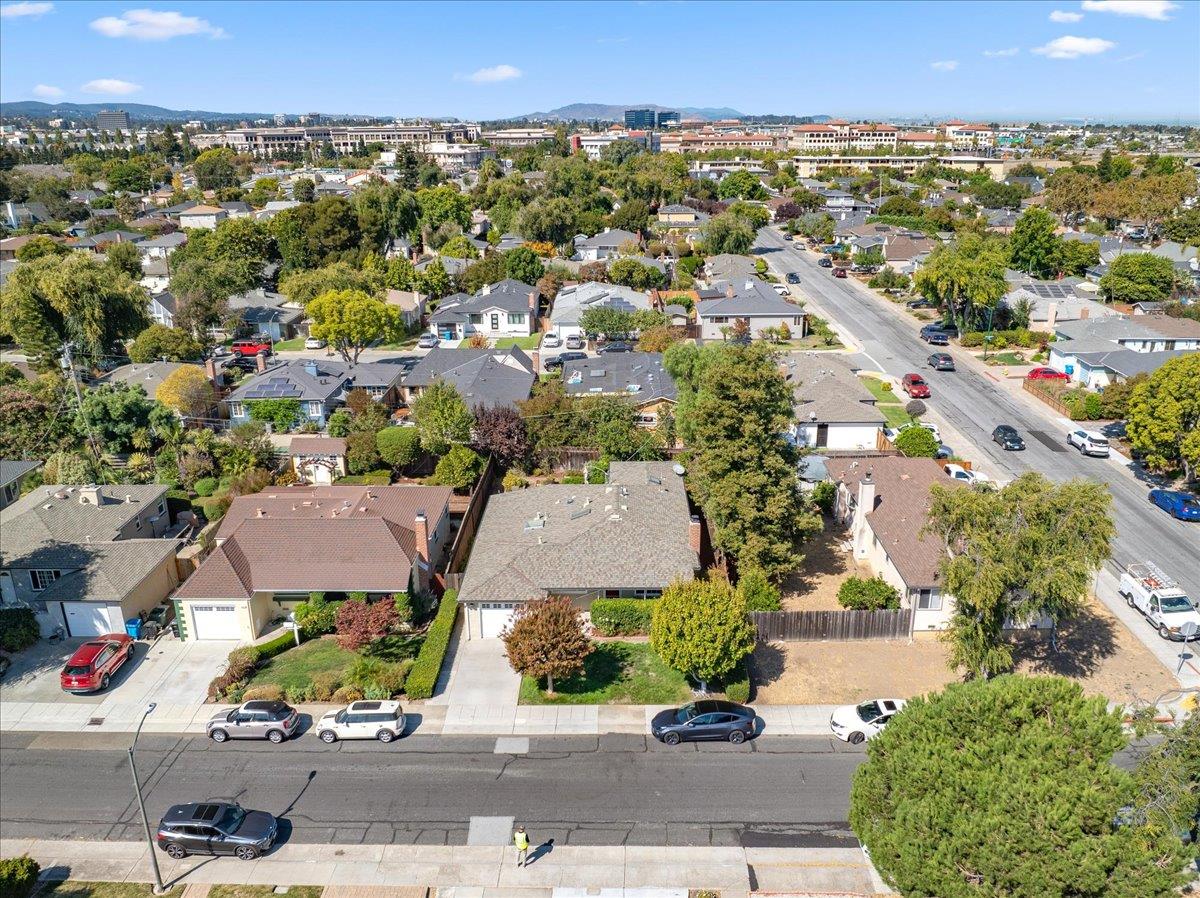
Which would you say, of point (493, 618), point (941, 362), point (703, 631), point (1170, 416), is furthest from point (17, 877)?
point (941, 362)

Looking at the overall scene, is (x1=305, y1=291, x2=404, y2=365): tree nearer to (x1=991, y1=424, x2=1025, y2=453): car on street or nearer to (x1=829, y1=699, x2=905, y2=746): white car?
(x1=991, y1=424, x2=1025, y2=453): car on street

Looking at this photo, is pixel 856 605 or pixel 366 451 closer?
pixel 856 605

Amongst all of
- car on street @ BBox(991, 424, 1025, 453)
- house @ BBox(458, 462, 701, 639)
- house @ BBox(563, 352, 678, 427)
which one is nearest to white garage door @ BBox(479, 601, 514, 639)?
house @ BBox(458, 462, 701, 639)

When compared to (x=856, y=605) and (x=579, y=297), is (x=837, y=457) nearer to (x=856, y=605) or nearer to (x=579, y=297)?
(x=856, y=605)

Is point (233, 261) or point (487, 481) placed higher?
point (233, 261)

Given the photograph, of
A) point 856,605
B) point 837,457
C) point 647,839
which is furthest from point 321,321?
point 647,839

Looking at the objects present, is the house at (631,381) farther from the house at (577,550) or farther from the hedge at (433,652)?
the hedge at (433,652)

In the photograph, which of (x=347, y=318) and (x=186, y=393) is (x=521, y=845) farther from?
(x=347, y=318)
